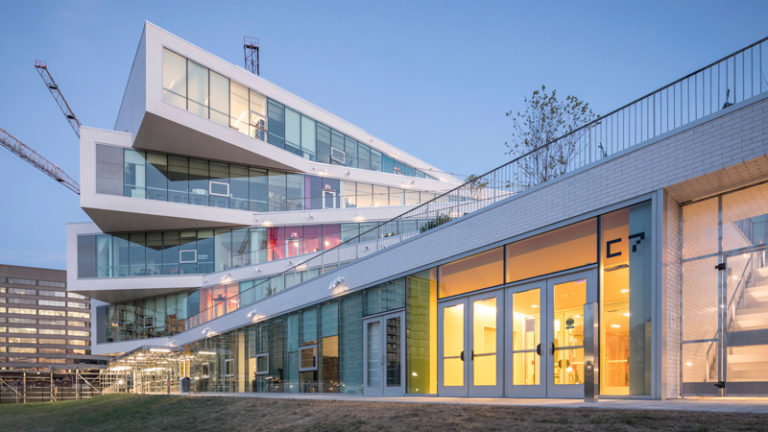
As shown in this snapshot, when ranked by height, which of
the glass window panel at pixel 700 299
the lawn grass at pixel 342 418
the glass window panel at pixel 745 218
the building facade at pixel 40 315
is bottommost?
the building facade at pixel 40 315

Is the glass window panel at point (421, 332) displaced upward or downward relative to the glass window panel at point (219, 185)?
downward

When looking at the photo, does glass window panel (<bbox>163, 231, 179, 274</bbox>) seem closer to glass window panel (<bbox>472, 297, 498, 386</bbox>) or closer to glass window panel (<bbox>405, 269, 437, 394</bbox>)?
glass window panel (<bbox>405, 269, 437, 394</bbox>)

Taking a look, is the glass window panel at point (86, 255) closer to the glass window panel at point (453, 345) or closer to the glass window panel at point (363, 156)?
the glass window panel at point (363, 156)

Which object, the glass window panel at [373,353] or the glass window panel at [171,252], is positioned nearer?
the glass window panel at [373,353]

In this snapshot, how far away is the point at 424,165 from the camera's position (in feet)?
189

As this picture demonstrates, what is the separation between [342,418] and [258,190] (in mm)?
30204

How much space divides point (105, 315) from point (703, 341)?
149 ft

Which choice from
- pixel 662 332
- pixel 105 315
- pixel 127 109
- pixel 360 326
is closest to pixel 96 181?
pixel 127 109

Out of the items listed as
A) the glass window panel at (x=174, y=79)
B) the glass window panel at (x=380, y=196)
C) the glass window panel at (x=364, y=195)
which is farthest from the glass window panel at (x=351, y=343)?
the glass window panel at (x=380, y=196)

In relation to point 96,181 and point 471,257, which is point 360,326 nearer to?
point 471,257

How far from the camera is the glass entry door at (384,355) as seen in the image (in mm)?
16922

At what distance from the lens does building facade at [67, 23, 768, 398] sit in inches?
380

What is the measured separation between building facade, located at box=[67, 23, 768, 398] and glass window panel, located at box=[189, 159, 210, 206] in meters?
0.10

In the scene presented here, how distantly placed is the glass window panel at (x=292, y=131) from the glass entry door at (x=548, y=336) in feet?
96.9
